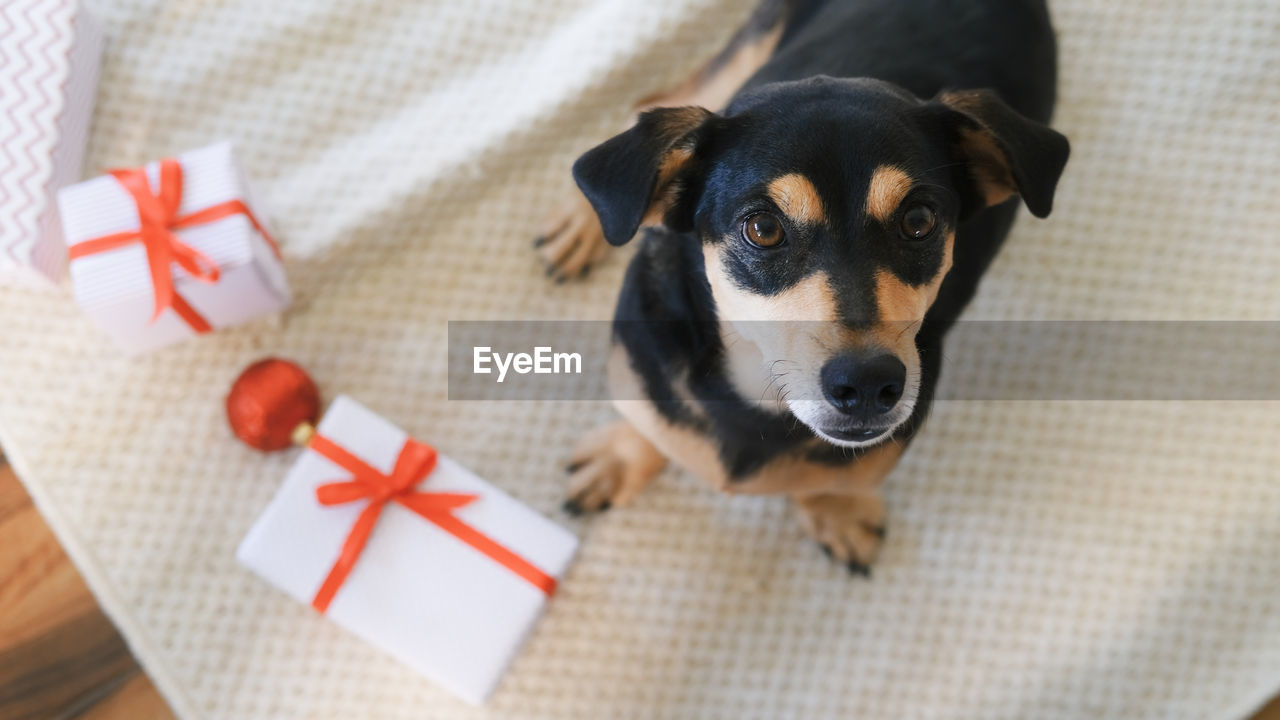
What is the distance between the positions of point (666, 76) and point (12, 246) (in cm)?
126

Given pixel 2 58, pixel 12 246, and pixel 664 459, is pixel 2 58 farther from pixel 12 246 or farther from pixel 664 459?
pixel 664 459

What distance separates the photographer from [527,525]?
5.38 ft

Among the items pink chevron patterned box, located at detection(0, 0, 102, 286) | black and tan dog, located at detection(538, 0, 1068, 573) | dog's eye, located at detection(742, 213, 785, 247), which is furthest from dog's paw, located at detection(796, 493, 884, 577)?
pink chevron patterned box, located at detection(0, 0, 102, 286)

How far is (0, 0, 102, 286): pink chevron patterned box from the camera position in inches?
64.0

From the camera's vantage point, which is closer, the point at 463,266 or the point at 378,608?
the point at 378,608

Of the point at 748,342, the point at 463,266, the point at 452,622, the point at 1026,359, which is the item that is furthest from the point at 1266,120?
the point at 452,622

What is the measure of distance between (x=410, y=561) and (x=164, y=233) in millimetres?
673

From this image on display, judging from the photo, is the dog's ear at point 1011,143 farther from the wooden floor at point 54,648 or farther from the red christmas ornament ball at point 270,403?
the wooden floor at point 54,648

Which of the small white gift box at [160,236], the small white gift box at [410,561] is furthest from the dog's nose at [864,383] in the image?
the small white gift box at [160,236]
